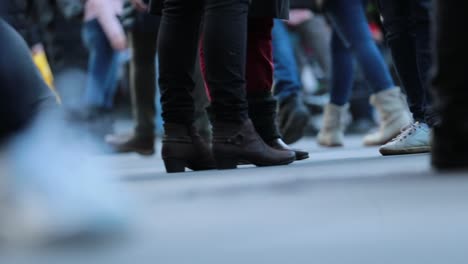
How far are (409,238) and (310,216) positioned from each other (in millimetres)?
141

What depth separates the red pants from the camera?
7.75ft

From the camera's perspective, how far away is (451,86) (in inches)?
55.3

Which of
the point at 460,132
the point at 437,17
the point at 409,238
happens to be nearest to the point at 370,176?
the point at 460,132

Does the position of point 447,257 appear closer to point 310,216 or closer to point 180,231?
point 310,216

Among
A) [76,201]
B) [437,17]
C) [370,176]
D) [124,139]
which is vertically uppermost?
[437,17]

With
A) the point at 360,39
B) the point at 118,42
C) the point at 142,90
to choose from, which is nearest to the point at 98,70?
the point at 118,42

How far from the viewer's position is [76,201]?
1086mm

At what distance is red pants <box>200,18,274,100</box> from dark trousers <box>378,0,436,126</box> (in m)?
0.45

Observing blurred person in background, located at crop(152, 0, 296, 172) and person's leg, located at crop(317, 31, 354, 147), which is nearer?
blurred person in background, located at crop(152, 0, 296, 172)

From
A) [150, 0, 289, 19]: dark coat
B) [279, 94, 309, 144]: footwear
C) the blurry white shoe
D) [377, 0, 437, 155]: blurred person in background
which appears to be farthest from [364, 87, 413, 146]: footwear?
the blurry white shoe

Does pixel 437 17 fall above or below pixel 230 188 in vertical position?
above

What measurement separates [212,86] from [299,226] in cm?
103

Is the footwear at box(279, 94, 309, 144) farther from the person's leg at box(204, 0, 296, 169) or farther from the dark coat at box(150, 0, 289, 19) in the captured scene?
the person's leg at box(204, 0, 296, 169)

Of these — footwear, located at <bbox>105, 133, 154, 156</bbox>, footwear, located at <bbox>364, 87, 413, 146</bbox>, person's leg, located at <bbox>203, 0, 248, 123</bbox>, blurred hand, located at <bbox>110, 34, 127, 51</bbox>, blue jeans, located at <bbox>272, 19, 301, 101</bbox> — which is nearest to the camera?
person's leg, located at <bbox>203, 0, 248, 123</bbox>
